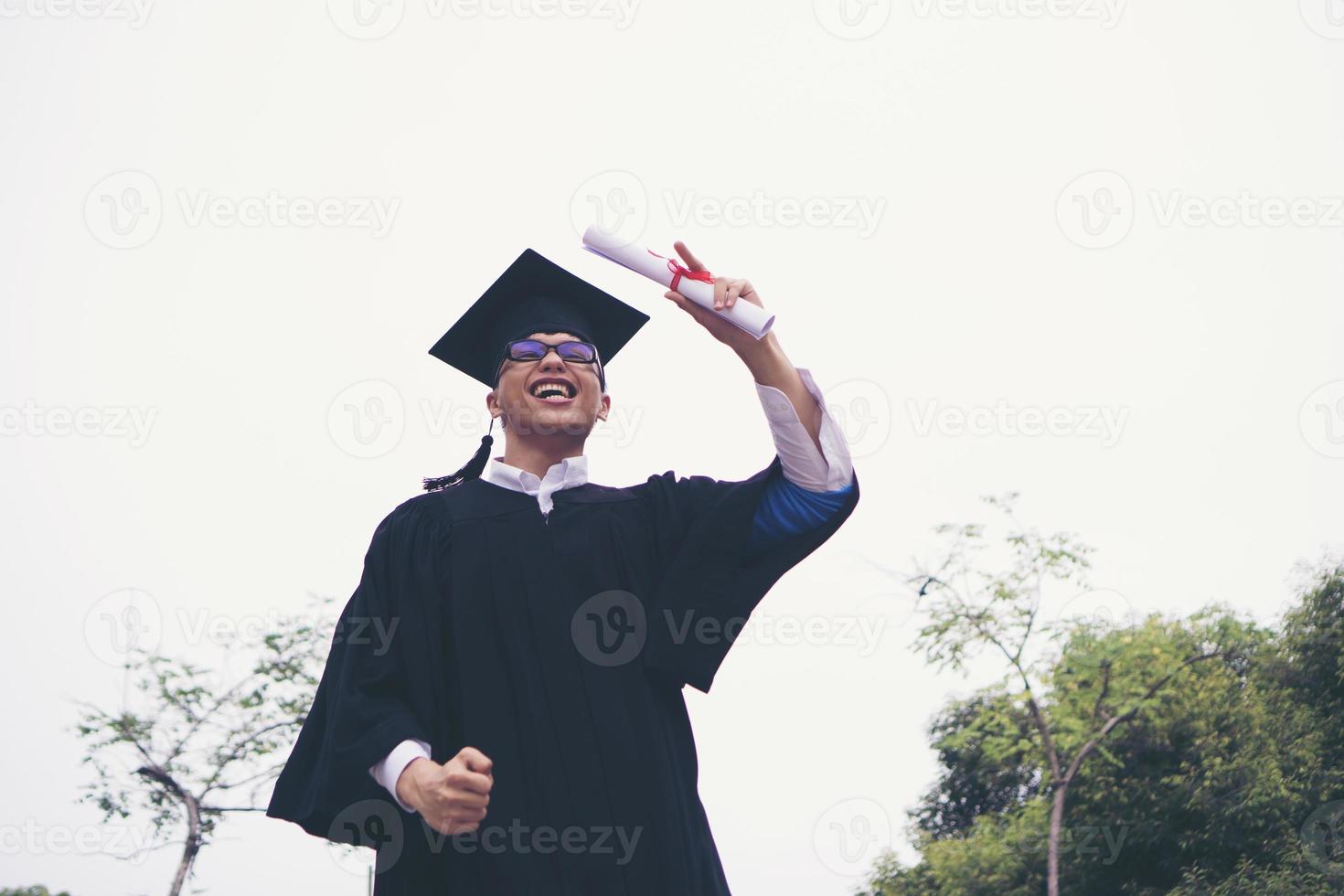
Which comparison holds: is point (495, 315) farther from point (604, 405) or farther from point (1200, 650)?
point (1200, 650)

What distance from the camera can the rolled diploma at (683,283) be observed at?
362 cm

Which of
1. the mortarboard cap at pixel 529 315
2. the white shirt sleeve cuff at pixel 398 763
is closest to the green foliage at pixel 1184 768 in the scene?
the mortarboard cap at pixel 529 315

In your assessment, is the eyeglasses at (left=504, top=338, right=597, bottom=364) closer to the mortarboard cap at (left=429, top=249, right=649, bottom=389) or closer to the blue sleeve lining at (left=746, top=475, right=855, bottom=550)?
the mortarboard cap at (left=429, top=249, right=649, bottom=389)

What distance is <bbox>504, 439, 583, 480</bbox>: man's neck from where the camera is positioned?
4074 millimetres

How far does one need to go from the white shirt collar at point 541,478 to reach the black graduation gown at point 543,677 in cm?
2

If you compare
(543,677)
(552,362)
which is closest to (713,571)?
(543,677)

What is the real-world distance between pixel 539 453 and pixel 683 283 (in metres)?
0.76

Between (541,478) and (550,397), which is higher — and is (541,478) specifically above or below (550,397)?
below

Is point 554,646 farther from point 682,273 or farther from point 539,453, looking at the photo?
point 682,273

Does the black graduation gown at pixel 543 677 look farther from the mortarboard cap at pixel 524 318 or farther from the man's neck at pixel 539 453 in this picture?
the mortarboard cap at pixel 524 318

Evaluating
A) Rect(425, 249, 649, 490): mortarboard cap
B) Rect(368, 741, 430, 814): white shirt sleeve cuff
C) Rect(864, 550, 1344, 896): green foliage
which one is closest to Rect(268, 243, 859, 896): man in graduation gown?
Rect(368, 741, 430, 814): white shirt sleeve cuff

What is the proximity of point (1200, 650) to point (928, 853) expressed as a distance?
18.8ft

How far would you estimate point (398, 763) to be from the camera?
3.40 meters

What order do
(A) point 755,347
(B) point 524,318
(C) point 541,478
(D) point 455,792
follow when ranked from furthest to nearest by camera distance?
(B) point 524,318
(C) point 541,478
(A) point 755,347
(D) point 455,792
